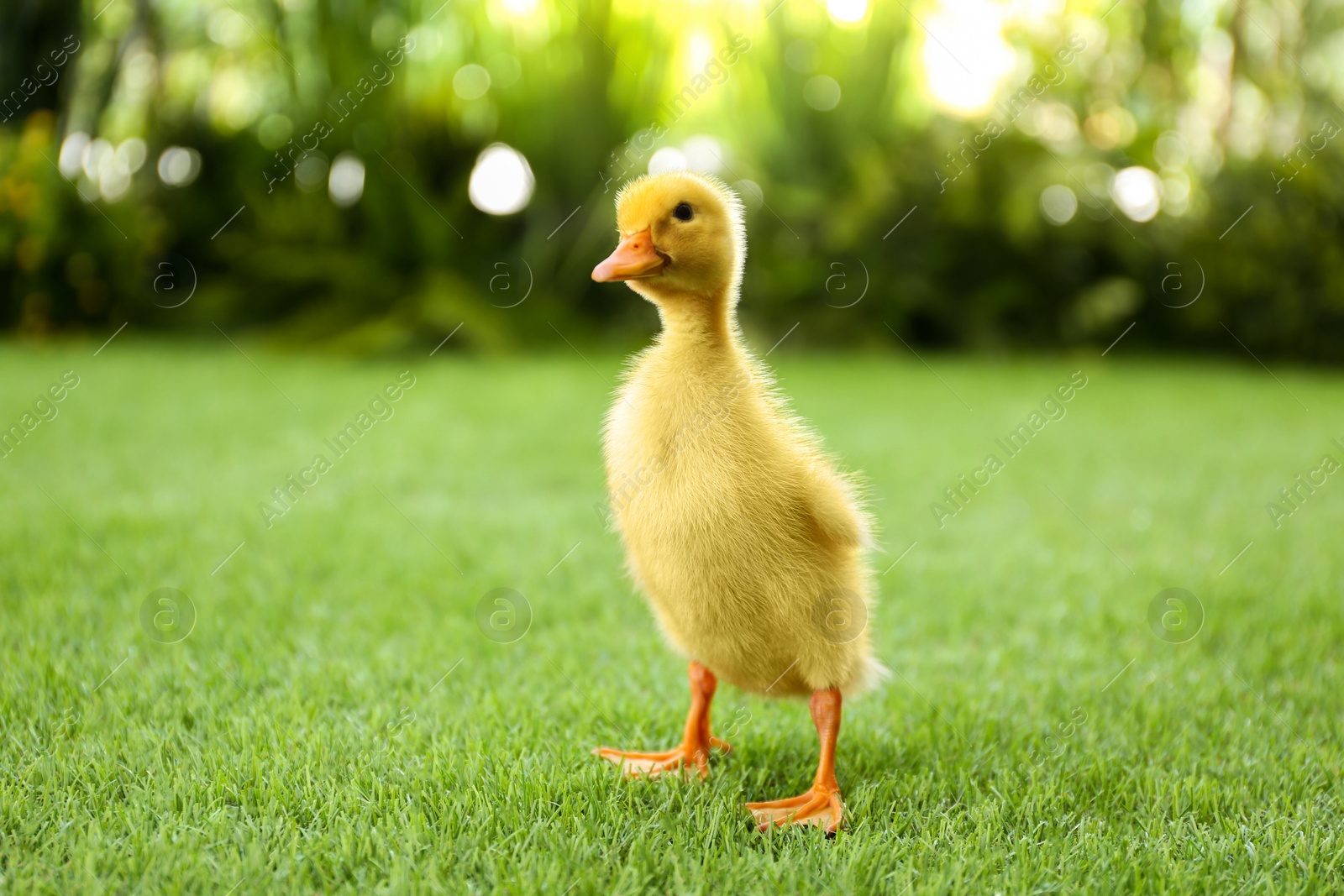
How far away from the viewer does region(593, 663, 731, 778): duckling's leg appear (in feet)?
6.61

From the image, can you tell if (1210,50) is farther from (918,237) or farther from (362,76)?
(362,76)

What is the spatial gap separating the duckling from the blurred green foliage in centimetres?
580

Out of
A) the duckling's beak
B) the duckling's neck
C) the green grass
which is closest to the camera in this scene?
the green grass

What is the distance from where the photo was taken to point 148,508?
384cm

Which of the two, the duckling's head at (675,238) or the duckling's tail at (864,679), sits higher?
the duckling's head at (675,238)

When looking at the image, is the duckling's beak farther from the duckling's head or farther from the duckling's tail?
the duckling's tail

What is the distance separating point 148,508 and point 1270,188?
9.12m

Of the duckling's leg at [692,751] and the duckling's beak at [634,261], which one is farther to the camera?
the duckling's leg at [692,751]

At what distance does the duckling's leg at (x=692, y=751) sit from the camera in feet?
6.61

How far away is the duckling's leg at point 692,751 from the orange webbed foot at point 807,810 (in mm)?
188

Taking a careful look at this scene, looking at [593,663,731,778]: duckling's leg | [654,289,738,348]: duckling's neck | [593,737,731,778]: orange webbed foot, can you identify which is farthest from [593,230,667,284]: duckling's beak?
[593,737,731,778]: orange webbed foot

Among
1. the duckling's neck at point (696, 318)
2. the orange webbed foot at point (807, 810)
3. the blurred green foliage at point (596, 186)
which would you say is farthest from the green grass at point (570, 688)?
the blurred green foliage at point (596, 186)

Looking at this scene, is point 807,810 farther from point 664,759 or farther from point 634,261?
point 634,261

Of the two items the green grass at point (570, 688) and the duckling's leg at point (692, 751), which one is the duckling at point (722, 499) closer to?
the duckling's leg at point (692, 751)
